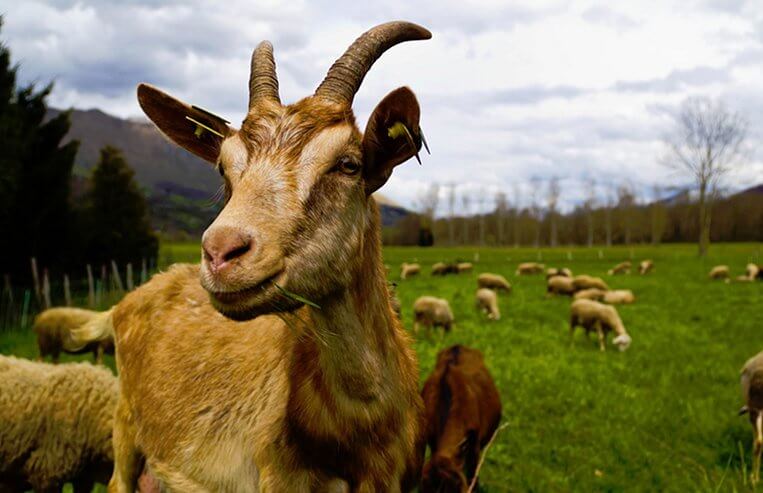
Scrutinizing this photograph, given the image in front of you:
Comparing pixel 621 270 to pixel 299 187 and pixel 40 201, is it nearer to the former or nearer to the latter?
pixel 40 201

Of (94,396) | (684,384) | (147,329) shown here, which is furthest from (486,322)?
(147,329)

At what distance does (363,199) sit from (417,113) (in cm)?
46

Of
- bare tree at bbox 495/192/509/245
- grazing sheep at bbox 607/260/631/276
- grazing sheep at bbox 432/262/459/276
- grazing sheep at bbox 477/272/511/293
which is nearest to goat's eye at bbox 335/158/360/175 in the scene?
grazing sheep at bbox 477/272/511/293

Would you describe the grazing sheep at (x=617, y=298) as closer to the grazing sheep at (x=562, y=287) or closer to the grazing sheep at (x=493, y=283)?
the grazing sheep at (x=562, y=287)

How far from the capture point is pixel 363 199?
266 centimetres

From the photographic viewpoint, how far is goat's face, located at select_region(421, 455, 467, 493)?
524 cm

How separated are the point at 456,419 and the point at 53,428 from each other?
4.18m

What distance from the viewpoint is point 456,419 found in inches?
244

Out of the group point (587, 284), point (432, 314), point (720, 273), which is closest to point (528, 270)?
point (720, 273)

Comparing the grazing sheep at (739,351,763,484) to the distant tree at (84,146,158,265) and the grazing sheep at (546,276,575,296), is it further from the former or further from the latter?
the distant tree at (84,146,158,265)

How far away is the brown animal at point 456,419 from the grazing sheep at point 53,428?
3.41 metres

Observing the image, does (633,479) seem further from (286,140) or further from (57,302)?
(57,302)

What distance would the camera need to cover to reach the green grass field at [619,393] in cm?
765

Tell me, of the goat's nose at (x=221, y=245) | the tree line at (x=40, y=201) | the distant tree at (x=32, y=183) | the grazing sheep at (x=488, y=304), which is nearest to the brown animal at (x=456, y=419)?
the goat's nose at (x=221, y=245)
